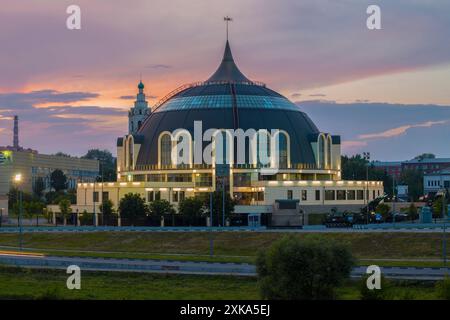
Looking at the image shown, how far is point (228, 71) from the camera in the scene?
143500 mm

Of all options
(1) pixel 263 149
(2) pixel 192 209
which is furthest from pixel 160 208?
(1) pixel 263 149

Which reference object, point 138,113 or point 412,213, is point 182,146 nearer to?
point 412,213

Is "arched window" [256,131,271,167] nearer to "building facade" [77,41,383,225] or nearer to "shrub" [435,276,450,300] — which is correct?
"building facade" [77,41,383,225]

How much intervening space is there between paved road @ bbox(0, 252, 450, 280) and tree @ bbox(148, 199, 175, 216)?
136ft

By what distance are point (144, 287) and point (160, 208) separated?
198ft

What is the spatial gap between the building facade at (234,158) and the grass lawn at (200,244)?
95.6 feet

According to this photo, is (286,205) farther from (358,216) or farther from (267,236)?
(267,236)

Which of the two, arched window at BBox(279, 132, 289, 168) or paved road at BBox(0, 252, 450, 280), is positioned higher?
arched window at BBox(279, 132, 289, 168)

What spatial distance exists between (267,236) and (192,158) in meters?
48.2

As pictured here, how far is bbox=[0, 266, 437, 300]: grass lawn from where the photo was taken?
4972cm

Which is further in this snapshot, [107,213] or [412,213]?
[107,213]

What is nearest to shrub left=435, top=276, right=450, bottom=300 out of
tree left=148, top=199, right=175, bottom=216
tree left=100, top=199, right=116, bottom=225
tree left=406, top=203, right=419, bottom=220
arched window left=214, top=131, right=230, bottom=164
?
tree left=406, top=203, right=419, bottom=220

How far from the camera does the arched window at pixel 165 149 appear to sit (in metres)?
131

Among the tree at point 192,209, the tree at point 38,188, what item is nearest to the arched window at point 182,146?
the tree at point 192,209
